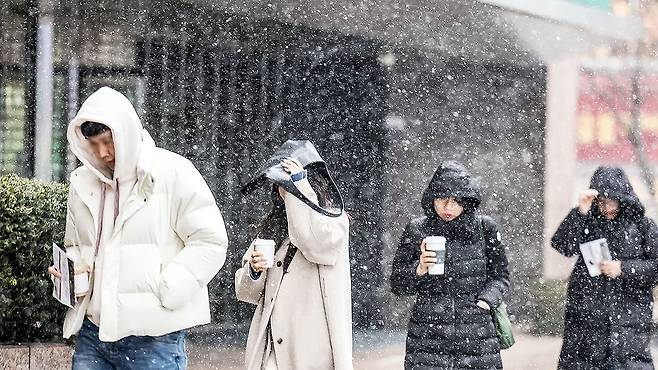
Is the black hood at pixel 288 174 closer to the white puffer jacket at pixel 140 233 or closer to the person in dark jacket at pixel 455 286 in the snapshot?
the white puffer jacket at pixel 140 233

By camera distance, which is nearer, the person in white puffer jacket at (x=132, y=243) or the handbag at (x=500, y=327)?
the person in white puffer jacket at (x=132, y=243)

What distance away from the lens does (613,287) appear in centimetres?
691

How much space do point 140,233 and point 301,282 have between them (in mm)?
878

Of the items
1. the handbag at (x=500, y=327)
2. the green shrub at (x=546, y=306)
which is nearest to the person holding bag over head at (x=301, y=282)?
the handbag at (x=500, y=327)

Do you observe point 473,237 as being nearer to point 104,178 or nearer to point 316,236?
point 316,236

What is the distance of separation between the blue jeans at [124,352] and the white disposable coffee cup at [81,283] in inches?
5.7

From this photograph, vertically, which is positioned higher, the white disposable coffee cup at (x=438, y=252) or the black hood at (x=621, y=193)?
the black hood at (x=621, y=193)

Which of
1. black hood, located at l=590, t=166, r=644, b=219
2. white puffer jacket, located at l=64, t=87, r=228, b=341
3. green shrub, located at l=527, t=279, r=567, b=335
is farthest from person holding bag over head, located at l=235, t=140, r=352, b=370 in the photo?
green shrub, located at l=527, t=279, r=567, b=335

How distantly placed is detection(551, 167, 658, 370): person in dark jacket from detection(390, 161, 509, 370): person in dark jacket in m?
0.57

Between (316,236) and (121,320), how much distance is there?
963 millimetres

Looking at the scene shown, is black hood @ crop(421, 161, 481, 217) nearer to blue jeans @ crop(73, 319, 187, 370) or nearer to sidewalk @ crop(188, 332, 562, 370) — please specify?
blue jeans @ crop(73, 319, 187, 370)

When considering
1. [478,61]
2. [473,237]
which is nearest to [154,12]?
[478,61]

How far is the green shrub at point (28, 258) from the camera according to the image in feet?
22.7

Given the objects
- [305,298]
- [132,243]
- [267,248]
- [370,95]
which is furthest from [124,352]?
[370,95]
